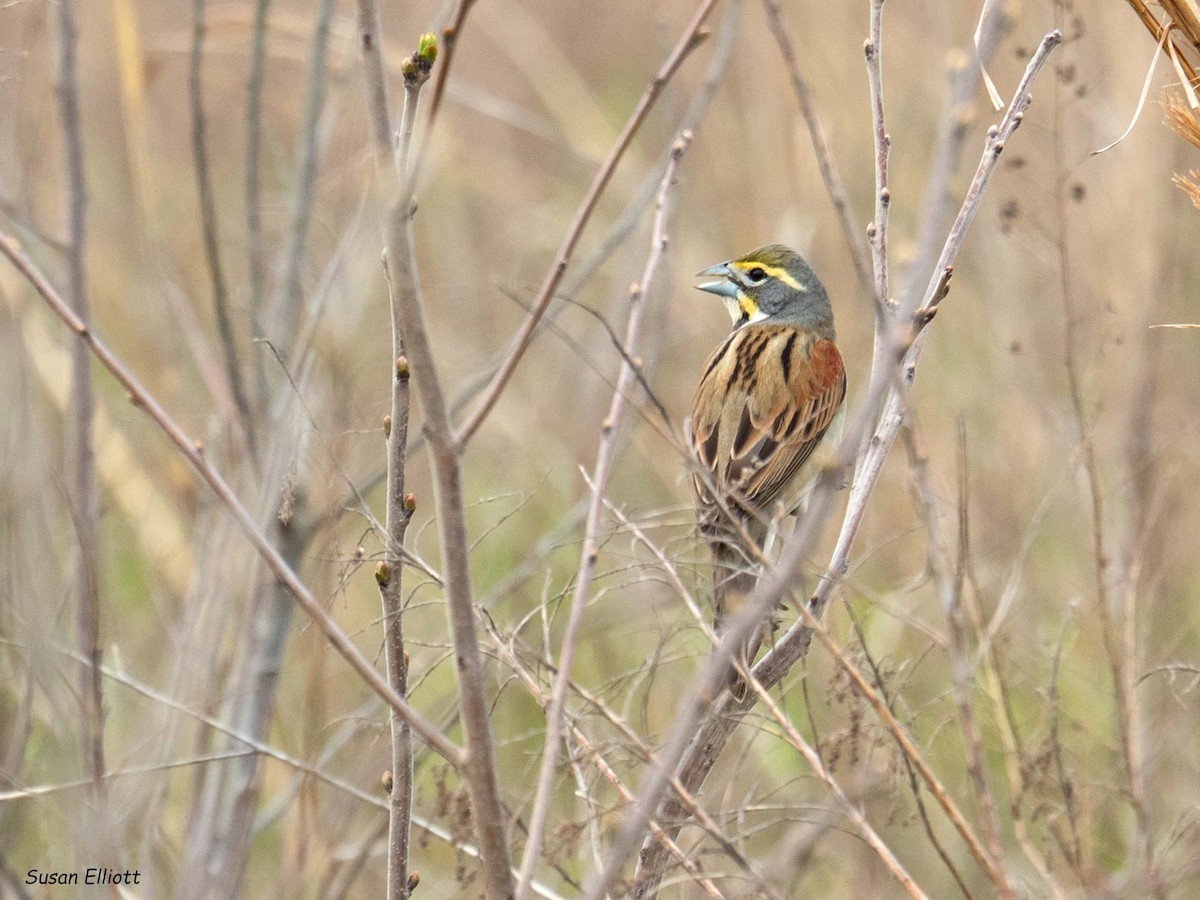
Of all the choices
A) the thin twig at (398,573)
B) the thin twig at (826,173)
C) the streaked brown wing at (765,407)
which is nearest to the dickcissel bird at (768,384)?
the streaked brown wing at (765,407)

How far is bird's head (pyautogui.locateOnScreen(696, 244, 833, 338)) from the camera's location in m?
4.82

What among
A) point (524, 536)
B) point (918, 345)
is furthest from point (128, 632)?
point (918, 345)

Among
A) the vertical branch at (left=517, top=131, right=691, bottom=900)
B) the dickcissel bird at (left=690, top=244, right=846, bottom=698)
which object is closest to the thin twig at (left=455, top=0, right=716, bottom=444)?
the vertical branch at (left=517, top=131, right=691, bottom=900)

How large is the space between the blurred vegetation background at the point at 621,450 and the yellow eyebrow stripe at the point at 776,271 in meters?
0.30

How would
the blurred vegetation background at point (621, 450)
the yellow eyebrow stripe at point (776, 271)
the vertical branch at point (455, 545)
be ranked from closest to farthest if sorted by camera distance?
the vertical branch at point (455, 545) < the blurred vegetation background at point (621, 450) < the yellow eyebrow stripe at point (776, 271)

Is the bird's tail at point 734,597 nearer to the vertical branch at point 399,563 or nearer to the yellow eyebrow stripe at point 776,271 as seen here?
the vertical branch at point 399,563

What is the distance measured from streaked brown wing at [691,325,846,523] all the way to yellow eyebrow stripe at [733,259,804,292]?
0.67 ft

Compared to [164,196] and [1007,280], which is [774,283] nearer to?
[1007,280]

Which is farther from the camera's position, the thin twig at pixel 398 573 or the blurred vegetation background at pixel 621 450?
the blurred vegetation background at pixel 621 450

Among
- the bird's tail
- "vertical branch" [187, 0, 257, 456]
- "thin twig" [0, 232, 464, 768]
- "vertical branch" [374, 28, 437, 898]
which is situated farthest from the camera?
"vertical branch" [187, 0, 257, 456]

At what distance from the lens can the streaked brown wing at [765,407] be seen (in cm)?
431

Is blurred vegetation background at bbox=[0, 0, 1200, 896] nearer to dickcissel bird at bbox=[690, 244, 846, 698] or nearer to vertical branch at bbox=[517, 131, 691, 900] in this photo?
vertical branch at bbox=[517, 131, 691, 900]

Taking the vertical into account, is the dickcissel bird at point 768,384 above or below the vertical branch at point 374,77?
below

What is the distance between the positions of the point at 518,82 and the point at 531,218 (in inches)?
131
